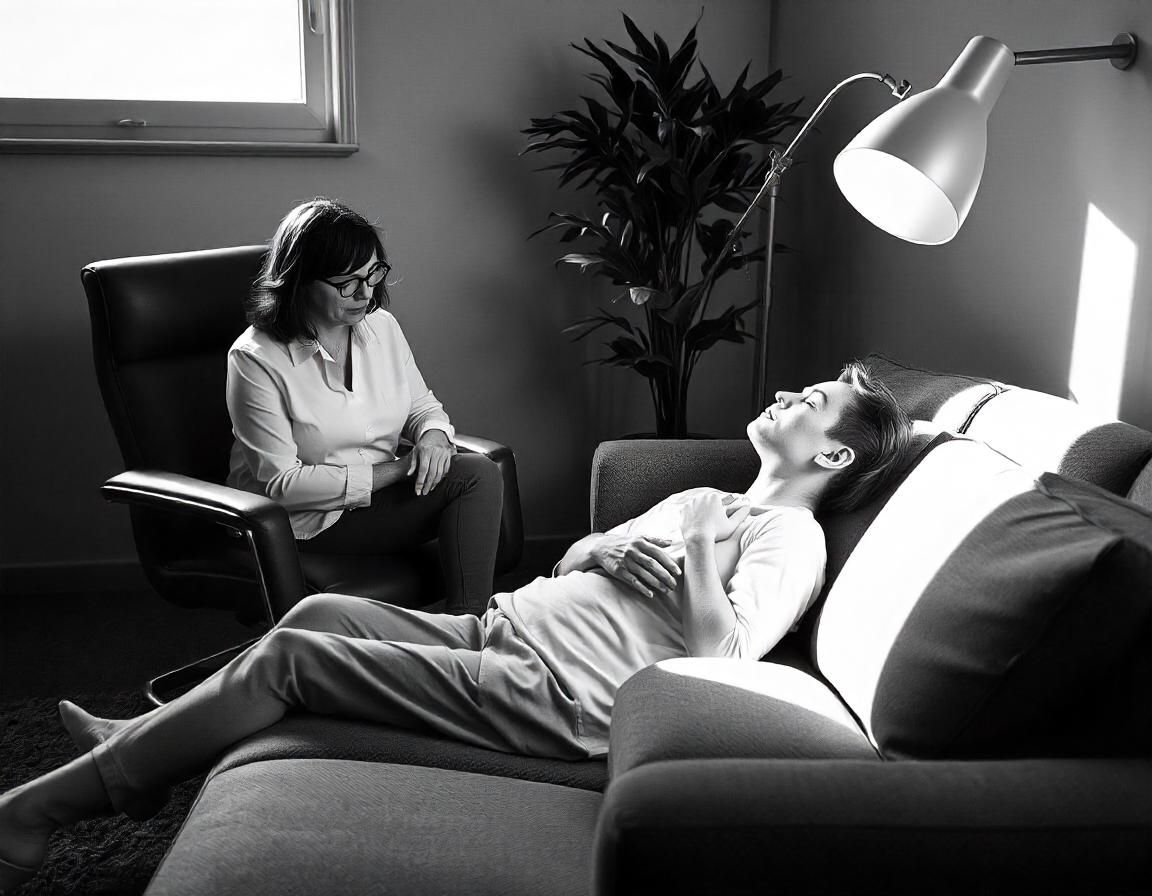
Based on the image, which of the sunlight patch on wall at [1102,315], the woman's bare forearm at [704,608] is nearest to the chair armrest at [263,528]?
the woman's bare forearm at [704,608]

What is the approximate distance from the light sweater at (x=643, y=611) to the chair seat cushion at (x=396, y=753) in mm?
58

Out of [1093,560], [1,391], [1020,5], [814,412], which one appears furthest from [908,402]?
[1,391]

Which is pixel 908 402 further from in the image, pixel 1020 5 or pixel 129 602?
pixel 129 602

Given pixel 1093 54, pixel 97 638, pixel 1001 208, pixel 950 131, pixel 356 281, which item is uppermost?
pixel 1093 54

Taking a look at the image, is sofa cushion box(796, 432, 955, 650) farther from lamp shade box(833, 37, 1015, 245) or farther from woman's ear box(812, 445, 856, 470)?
lamp shade box(833, 37, 1015, 245)

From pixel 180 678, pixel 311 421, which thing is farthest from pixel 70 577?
pixel 311 421

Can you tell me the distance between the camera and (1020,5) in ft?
6.62

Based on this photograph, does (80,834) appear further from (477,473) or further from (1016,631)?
(1016,631)

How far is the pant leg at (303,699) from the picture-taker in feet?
4.52

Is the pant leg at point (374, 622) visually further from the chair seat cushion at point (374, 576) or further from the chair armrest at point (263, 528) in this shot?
the chair seat cushion at point (374, 576)

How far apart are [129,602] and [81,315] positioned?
0.80 metres

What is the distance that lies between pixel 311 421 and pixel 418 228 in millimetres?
1061

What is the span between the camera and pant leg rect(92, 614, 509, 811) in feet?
4.52

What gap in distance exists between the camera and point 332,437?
7.34 feet
